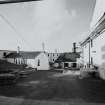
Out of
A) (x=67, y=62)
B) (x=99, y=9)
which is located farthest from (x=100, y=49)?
(x=67, y=62)

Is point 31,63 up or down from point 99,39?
down

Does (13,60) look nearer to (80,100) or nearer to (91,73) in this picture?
(91,73)

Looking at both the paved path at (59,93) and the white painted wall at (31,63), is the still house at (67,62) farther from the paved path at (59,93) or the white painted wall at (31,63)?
the paved path at (59,93)

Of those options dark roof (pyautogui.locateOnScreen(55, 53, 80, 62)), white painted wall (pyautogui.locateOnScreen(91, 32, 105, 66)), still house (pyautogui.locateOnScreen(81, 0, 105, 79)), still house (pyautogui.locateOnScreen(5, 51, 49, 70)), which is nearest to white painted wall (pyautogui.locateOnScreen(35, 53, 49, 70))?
still house (pyautogui.locateOnScreen(5, 51, 49, 70))

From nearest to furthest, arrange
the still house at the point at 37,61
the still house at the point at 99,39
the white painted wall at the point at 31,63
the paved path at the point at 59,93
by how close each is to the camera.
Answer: the paved path at the point at 59,93 → the still house at the point at 99,39 → the still house at the point at 37,61 → the white painted wall at the point at 31,63

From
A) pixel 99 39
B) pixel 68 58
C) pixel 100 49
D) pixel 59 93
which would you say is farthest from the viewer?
pixel 68 58

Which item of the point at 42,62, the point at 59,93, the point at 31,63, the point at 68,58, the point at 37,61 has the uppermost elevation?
the point at 68,58

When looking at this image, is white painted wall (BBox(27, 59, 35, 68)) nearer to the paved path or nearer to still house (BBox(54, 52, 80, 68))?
still house (BBox(54, 52, 80, 68))

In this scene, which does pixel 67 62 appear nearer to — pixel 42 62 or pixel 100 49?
pixel 42 62

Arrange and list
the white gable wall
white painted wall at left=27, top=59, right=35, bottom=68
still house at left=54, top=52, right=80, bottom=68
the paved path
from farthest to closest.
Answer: still house at left=54, top=52, right=80, bottom=68 < white painted wall at left=27, top=59, right=35, bottom=68 < the white gable wall < the paved path

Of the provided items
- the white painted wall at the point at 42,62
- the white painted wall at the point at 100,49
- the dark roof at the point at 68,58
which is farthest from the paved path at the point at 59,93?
the dark roof at the point at 68,58

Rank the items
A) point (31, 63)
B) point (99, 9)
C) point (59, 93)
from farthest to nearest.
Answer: point (31, 63)
point (99, 9)
point (59, 93)

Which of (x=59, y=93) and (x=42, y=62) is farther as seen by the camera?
(x=42, y=62)

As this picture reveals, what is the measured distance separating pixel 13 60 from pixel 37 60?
12.6 m
